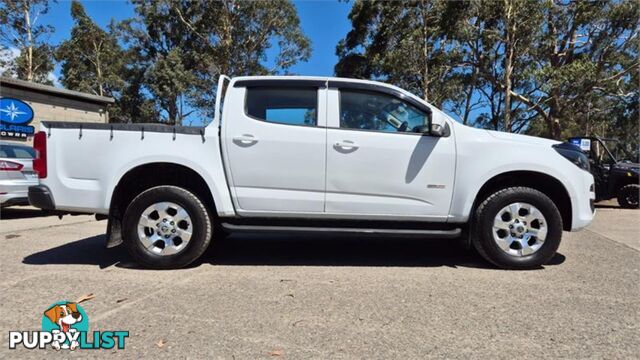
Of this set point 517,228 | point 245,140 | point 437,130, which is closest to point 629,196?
point 517,228

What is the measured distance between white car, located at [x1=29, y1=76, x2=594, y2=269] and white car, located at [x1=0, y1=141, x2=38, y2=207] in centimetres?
412

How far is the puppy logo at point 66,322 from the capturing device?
2811 mm

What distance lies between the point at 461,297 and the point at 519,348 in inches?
35.5

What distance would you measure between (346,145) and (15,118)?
15163 mm

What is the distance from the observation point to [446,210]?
175 inches

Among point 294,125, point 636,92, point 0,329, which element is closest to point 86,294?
point 0,329

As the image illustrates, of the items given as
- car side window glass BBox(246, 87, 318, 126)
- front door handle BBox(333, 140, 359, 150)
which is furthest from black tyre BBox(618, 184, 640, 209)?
car side window glass BBox(246, 87, 318, 126)

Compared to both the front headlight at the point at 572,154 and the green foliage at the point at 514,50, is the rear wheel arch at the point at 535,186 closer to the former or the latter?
the front headlight at the point at 572,154

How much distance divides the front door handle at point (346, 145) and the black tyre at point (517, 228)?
145 centimetres

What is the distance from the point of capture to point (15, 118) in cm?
1481

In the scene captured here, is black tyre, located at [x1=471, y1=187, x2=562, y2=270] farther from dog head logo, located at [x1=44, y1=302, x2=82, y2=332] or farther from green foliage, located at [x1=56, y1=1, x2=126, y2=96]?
green foliage, located at [x1=56, y1=1, x2=126, y2=96]

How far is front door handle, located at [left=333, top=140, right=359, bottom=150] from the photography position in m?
4.34

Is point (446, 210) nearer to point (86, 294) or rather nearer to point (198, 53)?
point (86, 294)

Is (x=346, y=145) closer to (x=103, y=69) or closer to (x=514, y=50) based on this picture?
(x=514, y=50)
